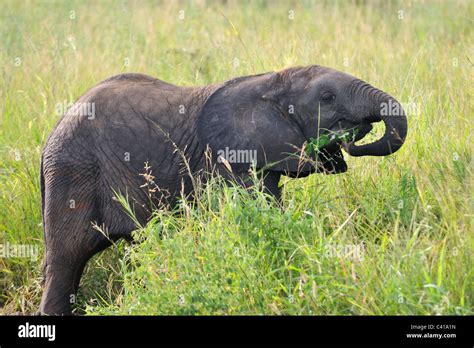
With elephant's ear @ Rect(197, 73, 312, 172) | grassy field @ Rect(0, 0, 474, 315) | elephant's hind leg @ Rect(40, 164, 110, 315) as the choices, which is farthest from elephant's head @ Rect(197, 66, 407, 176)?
elephant's hind leg @ Rect(40, 164, 110, 315)

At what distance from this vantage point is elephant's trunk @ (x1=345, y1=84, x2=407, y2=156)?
6.40 m

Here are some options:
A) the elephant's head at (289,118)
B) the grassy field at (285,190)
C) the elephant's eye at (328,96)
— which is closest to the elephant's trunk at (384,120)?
the elephant's head at (289,118)

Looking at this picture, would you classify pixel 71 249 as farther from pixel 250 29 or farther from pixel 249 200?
pixel 250 29

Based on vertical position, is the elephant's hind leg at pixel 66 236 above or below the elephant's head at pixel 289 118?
below

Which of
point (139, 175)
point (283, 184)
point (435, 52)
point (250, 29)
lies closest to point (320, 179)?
point (283, 184)

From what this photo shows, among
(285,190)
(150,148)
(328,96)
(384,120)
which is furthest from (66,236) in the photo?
(384,120)

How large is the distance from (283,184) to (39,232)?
1887 millimetres

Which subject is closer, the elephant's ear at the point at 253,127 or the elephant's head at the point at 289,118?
the elephant's head at the point at 289,118

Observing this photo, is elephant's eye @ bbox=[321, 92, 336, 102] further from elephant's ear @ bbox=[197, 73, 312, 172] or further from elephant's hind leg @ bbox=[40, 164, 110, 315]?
elephant's hind leg @ bbox=[40, 164, 110, 315]

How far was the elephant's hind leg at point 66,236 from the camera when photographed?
6.82 meters

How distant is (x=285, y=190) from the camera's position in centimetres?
738

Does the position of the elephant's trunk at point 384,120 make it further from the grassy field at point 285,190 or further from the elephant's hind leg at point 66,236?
the elephant's hind leg at point 66,236

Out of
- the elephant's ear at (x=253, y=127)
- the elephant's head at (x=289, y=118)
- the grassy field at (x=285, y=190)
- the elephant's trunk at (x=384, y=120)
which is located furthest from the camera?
the elephant's ear at (x=253, y=127)
